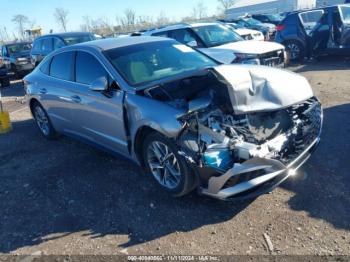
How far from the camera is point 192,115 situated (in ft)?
11.8

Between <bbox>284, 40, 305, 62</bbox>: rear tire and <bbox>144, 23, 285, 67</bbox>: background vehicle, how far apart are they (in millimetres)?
3403

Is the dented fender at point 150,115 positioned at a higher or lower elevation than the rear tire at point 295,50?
higher

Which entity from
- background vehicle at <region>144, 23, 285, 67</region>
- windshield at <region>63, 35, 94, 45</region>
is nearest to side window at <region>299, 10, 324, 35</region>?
background vehicle at <region>144, 23, 285, 67</region>

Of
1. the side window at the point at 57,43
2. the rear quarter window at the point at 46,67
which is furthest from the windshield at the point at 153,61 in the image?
the side window at the point at 57,43

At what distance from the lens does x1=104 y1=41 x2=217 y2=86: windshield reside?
14.6 ft

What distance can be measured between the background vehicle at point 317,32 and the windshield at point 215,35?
135 inches

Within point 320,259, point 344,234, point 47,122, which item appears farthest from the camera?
point 47,122

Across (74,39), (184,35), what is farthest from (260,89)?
(74,39)

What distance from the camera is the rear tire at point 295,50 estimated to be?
12149 mm

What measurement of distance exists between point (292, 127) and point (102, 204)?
2.37 m

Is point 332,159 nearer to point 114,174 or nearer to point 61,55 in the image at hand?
point 114,174

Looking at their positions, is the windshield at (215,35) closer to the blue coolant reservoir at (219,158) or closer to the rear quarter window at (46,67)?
the rear quarter window at (46,67)

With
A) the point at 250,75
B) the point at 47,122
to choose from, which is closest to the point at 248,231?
the point at 250,75

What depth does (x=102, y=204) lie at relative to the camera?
4.17 m
